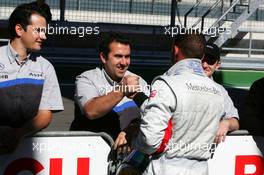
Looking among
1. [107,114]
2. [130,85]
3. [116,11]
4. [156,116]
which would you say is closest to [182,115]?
[156,116]

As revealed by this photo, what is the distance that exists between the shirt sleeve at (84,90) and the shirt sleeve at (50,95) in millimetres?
140

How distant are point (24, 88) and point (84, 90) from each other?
0.43m

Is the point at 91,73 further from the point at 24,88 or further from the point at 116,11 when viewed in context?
the point at 116,11

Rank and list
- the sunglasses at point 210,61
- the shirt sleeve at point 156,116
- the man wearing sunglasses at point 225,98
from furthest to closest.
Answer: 1. the sunglasses at point 210,61
2. the man wearing sunglasses at point 225,98
3. the shirt sleeve at point 156,116

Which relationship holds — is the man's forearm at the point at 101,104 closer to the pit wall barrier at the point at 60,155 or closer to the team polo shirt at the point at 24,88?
the team polo shirt at the point at 24,88

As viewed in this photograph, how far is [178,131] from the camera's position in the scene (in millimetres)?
4055

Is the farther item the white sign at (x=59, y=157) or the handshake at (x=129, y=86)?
the white sign at (x=59, y=157)

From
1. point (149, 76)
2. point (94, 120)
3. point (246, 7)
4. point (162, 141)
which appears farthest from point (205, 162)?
point (246, 7)

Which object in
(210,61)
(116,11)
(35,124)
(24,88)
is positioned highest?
(116,11)

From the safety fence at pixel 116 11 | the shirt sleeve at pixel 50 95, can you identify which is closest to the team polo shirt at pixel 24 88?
the shirt sleeve at pixel 50 95

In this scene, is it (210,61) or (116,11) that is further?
(116,11)

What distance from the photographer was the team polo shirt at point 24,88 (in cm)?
439

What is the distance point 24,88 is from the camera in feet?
14.6

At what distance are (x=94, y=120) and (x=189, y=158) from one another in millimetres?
953
